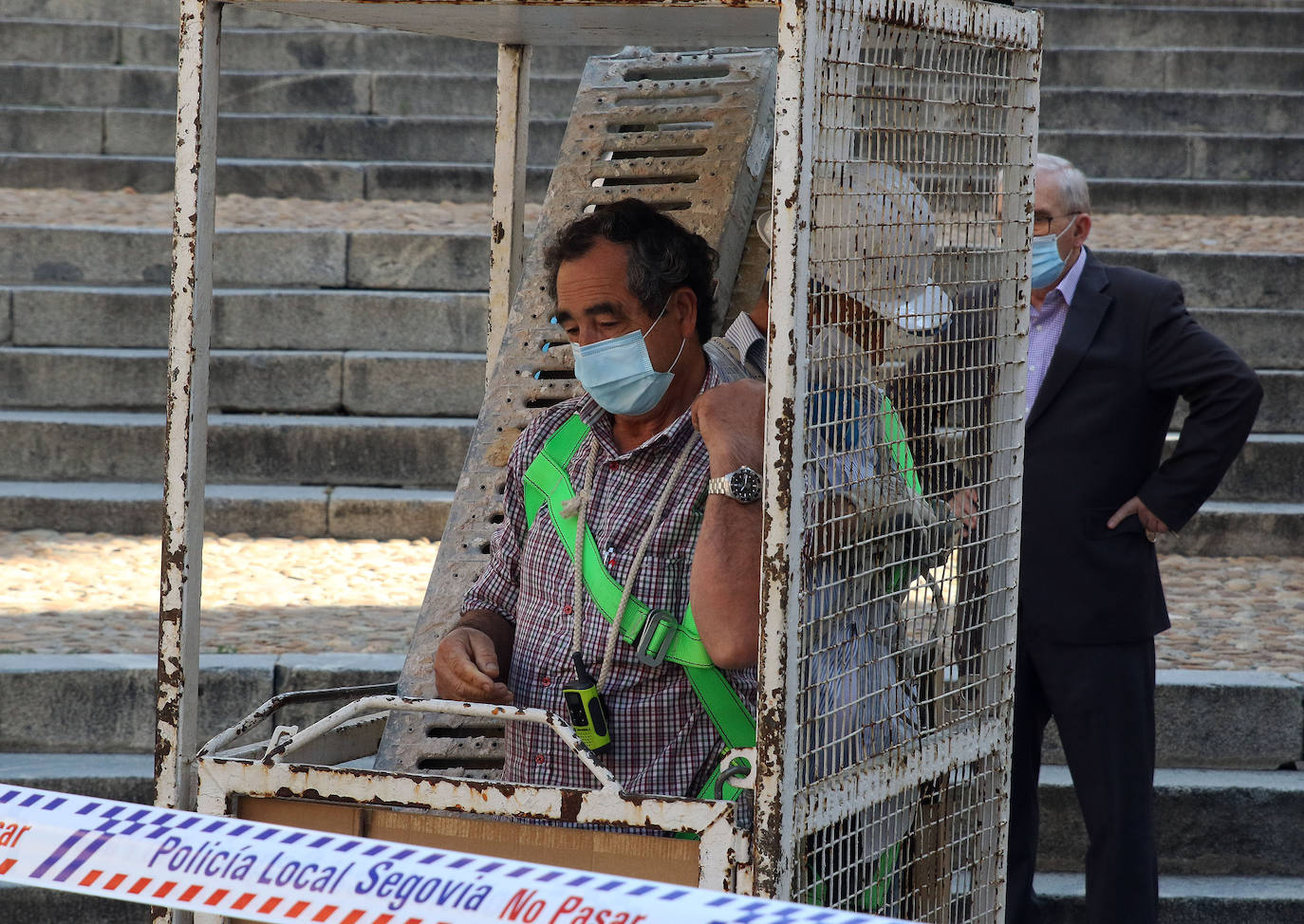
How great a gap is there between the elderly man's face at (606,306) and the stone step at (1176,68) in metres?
7.95

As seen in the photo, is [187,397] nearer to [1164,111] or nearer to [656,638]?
[656,638]

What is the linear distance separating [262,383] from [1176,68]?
6273 mm

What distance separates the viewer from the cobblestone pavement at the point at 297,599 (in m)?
5.01

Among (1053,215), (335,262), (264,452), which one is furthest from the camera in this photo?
(335,262)

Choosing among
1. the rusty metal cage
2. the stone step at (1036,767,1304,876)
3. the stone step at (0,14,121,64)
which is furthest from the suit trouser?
the stone step at (0,14,121,64)

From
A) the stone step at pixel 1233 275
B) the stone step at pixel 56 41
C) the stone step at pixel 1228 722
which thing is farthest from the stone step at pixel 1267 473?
the stone step at pixel 56 41

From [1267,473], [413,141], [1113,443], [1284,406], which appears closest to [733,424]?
[1113,443]

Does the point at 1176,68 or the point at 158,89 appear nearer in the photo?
the point at 158,89

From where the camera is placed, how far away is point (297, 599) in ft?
18.1

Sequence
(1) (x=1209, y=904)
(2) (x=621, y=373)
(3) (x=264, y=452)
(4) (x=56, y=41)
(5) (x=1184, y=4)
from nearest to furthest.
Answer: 1. (2) (x=621, y=373)
2. (1) (x=1209, y=904)
3. (3) (x=264, y=452)
4. (4) (x=56, y=41)
5. (5) (x=1184, y=4)

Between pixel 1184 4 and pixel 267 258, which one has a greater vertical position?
pixel 1184 4

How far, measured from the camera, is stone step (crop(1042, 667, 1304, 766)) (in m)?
4.57

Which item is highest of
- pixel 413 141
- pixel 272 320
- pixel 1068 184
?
pixel 413 141

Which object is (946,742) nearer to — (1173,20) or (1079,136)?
(1079,136)
